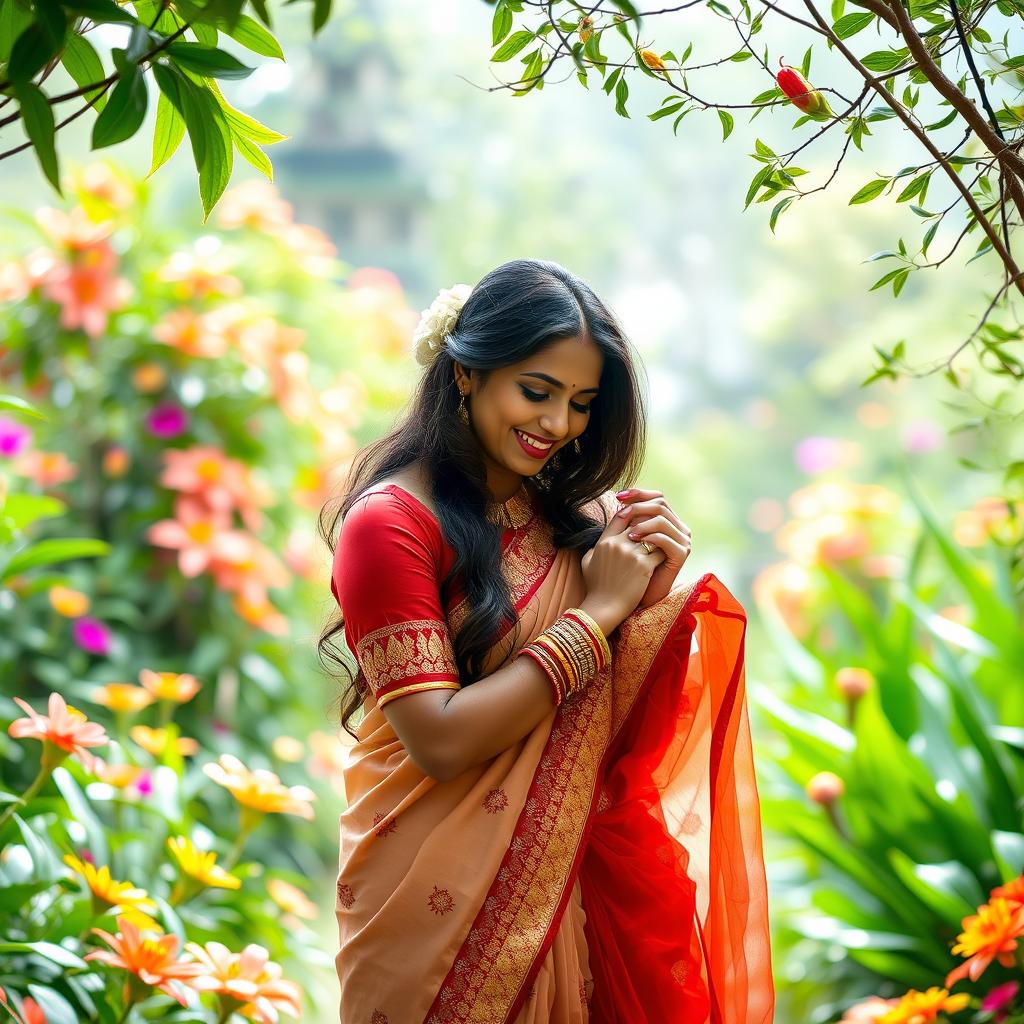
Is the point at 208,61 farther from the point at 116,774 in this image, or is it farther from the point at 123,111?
the point at 116,774

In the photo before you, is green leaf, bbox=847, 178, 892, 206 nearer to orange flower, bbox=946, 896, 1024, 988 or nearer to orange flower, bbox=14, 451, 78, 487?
orange flower, bbox=946, 896, 1024, 988

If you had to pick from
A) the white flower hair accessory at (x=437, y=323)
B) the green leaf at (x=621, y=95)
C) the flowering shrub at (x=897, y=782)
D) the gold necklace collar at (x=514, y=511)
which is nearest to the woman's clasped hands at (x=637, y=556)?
the gold necklace collar at (x=514, y=511)

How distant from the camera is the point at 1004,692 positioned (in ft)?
8.14

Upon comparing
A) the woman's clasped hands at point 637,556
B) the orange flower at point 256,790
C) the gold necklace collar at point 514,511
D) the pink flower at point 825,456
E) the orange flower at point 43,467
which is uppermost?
the pink flower at point 825,456

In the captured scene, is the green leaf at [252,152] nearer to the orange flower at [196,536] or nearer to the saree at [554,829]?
the saree at [554,829]

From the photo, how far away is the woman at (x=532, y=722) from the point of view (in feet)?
4.03

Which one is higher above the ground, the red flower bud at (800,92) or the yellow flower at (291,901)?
the red flower bud at (800,92)

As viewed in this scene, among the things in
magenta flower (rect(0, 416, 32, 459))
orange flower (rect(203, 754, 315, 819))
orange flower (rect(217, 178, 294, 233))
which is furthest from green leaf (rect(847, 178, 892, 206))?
orange flower (rect(217, 178, 294, 233))

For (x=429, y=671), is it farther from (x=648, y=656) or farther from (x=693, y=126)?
(x=693, y=126)

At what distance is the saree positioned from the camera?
4.04 feet

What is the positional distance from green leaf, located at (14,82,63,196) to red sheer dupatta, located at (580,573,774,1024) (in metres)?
0.76

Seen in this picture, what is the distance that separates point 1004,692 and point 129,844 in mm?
1792

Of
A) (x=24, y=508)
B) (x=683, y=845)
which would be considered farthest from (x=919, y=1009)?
(x=24, y=508)

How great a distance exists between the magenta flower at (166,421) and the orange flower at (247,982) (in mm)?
1501
